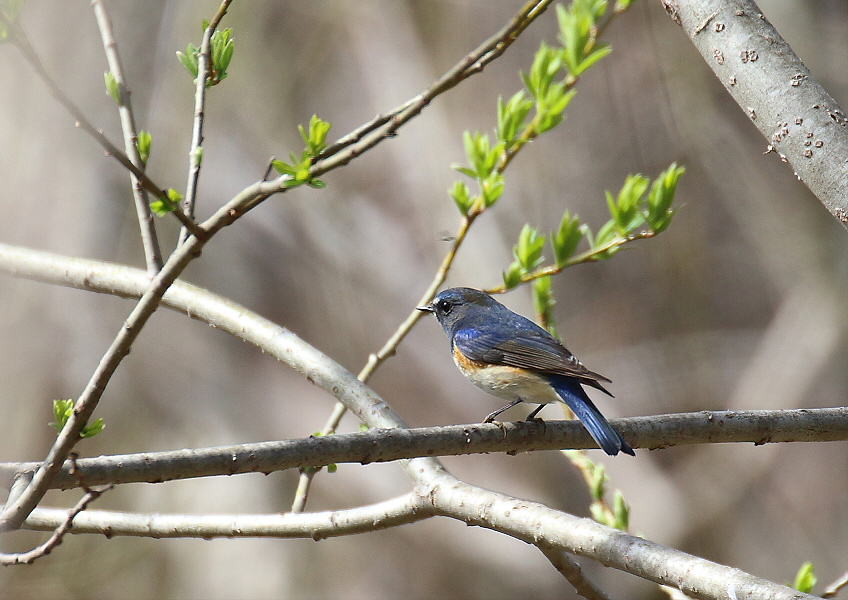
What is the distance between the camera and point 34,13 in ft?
17.0

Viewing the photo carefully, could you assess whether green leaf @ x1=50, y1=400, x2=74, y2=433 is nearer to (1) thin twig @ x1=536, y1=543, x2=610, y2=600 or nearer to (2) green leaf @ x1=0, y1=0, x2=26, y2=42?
(2) green leaf @ x1=0, y1=0, x2=26, y2=42

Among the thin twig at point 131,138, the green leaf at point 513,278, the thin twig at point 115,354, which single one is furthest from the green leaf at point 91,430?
the green leaf at point 513,278

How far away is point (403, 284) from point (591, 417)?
4.14 meters

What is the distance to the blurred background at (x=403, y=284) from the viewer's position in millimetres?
5309

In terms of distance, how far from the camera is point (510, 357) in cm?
280

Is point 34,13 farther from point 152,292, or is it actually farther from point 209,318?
point 152,292

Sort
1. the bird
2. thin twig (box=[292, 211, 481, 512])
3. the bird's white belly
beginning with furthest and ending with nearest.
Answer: the bird's white belly → the bird → thin twig (box=[292, 211, 481, 512])

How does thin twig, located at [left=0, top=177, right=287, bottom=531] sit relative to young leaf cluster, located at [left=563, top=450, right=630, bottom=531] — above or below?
above

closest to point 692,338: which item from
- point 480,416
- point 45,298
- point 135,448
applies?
point 480,416

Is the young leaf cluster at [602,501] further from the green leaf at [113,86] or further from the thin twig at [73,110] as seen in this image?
the green leaf at [113,86]

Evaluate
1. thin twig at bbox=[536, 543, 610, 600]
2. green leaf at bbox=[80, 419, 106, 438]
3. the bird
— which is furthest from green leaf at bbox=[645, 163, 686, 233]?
green leaf at bbox=[80, 419, 106, 438]

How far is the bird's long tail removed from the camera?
6.20 feet

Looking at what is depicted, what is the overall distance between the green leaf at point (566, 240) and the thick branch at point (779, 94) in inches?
20.9

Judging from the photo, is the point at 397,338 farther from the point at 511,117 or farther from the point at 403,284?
the point at 403,284
